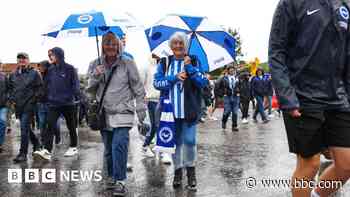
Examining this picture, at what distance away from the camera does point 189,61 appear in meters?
6.89

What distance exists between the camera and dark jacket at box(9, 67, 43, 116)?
9.38 metres

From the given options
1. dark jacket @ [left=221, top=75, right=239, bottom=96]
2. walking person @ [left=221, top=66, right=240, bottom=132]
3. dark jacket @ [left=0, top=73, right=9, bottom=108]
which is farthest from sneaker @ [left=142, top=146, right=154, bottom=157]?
dark jacket @ [left=221, top=75, right=239, bottom=96]

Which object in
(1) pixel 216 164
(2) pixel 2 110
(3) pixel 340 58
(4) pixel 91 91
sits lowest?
(1) pixel 216 164

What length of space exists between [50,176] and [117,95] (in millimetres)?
1851

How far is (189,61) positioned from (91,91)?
126 cm

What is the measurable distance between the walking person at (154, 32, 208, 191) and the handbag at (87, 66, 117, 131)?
69cm

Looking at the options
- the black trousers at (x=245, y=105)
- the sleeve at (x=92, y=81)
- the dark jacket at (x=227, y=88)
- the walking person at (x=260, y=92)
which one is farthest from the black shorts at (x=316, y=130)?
the walking person at (x=260, y=92)

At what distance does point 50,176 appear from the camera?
309 inches

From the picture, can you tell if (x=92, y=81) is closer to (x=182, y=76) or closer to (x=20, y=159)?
(x=182, y=76)

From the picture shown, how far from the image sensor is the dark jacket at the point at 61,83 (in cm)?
951

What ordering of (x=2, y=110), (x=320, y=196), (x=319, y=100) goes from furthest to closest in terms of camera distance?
(x=2, y=110) → (x=320, y=196) → (x=319, y=100)

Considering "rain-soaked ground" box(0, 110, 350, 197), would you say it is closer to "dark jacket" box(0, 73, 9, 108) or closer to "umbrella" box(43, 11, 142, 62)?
"dark jacket" box(0, 73, 9, 108)

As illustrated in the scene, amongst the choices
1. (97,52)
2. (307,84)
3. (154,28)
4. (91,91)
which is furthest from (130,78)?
(307,84)

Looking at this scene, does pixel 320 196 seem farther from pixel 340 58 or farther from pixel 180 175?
pixel 180 175
